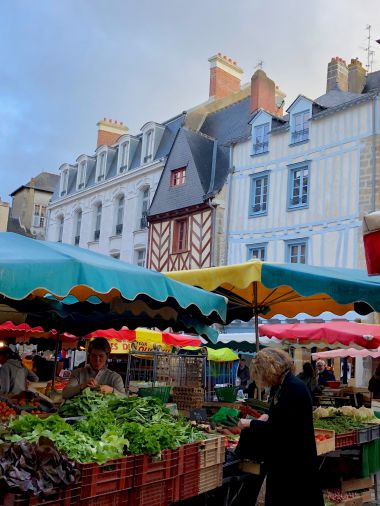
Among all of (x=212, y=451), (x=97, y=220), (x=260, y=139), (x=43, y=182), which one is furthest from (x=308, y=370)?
(x=43, y=182)

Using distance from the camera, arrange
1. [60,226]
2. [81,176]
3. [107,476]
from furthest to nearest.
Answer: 1. [60,226]
2. [81,176]
3. [107,476]

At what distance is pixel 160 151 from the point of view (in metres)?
26.6

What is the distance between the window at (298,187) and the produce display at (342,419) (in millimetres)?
13324

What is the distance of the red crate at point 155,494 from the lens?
11.6 feet

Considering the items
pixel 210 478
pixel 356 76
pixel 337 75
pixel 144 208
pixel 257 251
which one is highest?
pixel 337 75

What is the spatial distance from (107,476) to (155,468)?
494 mm

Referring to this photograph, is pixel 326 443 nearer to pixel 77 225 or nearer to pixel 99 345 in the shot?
pixel 99 345

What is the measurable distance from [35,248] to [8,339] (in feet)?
37.3

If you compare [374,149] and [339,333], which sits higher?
[374,149]

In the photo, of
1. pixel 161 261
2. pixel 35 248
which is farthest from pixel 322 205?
pixel 35 248

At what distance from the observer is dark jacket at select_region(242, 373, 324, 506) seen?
147 inches

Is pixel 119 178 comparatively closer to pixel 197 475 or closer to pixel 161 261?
pixel 161 261

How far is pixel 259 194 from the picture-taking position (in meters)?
21.8

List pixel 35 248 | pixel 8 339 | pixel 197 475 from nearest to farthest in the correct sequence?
pixel 197 475 → pixel 35 248 → pixel 8 339
